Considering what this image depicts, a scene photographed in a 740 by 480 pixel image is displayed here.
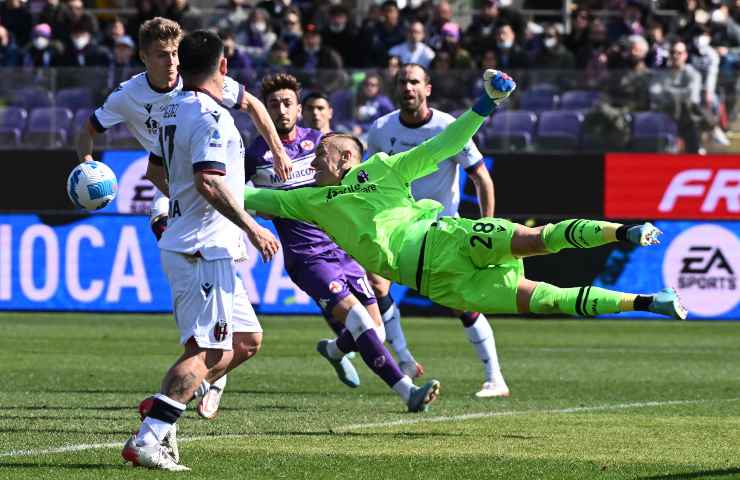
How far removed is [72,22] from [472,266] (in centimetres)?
1818

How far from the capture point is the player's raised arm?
8.19 m

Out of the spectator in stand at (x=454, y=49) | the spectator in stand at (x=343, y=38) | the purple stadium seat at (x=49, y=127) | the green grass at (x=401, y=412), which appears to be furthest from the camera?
the spectator in stand at (x=343, y=38)

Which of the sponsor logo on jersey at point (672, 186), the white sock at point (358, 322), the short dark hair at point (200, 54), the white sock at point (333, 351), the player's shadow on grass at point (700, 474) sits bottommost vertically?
the sponsor logo on jersey at point (672, 186)

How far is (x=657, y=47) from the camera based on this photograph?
78.3 feet

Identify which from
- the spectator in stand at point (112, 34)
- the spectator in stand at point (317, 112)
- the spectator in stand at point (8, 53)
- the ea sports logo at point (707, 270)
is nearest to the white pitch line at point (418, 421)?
the spectator in stand at point (317, 112)

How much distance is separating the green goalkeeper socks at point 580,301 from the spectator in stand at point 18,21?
19223 mm

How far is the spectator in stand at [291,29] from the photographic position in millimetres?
24234

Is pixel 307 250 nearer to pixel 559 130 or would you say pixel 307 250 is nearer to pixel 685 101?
pixel 559 130

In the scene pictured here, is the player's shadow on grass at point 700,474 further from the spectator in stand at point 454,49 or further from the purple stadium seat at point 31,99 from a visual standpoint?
the purple stadium seat at point 31,99

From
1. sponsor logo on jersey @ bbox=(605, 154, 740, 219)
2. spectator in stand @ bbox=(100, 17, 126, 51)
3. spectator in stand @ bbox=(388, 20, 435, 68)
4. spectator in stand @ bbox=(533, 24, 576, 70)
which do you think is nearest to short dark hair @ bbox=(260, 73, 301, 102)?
sponsor logo on jersey @ bbox=(605, 154, 740, 219)

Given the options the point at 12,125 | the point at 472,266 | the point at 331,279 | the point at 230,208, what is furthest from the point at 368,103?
the point at 230,208

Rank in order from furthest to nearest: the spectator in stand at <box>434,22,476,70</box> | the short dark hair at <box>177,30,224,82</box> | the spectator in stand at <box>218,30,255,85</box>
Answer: the spectator in stand at <box>434,22,476,70</box> → the spectator in stand at <box>218,30,255,85</box> → the short dark hair at <box>177,30,224,82</box>

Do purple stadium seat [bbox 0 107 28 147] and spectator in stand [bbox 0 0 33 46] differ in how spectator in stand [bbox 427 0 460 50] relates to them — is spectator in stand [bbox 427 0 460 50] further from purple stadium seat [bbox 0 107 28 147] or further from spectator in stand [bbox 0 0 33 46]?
spectator in stand [bbox 0 0 33 46]

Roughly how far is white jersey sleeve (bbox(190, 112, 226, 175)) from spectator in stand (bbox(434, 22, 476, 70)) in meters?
16.2
